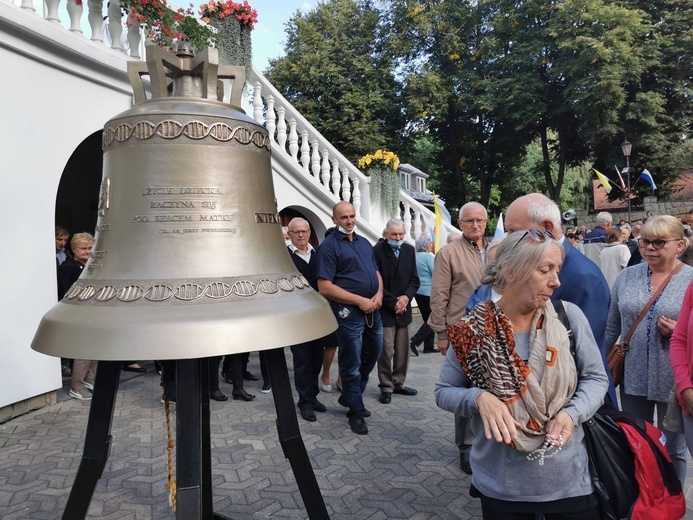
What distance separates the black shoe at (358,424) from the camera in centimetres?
426

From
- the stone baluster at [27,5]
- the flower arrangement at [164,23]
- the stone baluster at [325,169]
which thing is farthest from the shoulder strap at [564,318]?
the stone baluster at [325,169]

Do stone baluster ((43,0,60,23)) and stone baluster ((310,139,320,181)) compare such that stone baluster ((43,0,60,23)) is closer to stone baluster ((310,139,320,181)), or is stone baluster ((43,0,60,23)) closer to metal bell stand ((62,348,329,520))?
metal bell stand ((62,348,329,520))

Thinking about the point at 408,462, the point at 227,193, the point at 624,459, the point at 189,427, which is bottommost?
the point at 408,462

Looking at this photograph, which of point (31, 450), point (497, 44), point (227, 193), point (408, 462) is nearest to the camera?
point (227, 193)

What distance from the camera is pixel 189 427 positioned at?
65.7 inches

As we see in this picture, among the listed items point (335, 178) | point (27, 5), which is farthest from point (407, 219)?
point (27, 5)

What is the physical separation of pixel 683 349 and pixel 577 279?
682 millimetres

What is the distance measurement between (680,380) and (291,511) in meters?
2.24

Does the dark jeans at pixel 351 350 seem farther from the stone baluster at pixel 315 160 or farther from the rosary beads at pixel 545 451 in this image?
the stone baluster at pixel 315 160

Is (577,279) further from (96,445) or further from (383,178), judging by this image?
(383,178)

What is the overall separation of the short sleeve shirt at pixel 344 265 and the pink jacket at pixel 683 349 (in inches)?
100

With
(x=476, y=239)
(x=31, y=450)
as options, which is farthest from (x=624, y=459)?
(x=31, y=450)

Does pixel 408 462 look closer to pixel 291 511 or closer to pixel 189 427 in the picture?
pixel 291 511

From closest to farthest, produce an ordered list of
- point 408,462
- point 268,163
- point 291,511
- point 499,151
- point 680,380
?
point 268,163 < point 680,380 < point 291,511 < point 408,462 < point 499,151
